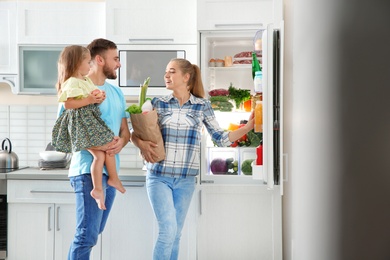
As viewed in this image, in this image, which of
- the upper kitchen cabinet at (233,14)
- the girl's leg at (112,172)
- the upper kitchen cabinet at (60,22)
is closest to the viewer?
the girl's leg at (112,172)

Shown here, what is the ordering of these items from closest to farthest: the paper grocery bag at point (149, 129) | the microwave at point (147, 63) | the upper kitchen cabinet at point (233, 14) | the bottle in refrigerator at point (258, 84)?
the bottle in refrigerator at point (258, 84)
the paper grocery bag at point (149, 129)
the upper kitchen cabinet at point (233, 14)
the microwave at point (147, 63)

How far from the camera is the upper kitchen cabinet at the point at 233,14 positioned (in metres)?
3.31

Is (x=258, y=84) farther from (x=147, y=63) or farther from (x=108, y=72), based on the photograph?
(x=147, y=63)

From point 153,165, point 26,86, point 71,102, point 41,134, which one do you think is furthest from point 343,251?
point 41,134

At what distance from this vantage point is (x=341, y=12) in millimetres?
204

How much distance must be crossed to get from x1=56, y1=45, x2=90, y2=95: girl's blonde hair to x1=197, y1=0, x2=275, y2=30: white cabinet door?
3.90 feet

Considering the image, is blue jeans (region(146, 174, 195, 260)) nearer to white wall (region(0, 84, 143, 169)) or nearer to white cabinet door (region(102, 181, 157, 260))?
white cabinet door (region(102, 181, 157, 260))

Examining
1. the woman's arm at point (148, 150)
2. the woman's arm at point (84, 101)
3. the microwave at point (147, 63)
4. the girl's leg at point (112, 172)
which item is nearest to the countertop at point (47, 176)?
the microwave at point (147, 63)

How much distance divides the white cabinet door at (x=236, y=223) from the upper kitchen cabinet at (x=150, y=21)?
103 cm

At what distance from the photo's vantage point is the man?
234 cm

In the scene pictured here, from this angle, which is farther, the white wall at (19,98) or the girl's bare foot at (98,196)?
the white wall at (19,98)

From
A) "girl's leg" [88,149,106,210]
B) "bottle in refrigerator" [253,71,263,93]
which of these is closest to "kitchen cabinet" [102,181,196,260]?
"girl's leg" [88,149,106,210]

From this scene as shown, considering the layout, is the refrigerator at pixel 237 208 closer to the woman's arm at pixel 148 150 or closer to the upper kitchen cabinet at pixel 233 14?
the upper kitchen cabinet at pixel 233 14

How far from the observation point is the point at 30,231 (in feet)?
11.1
